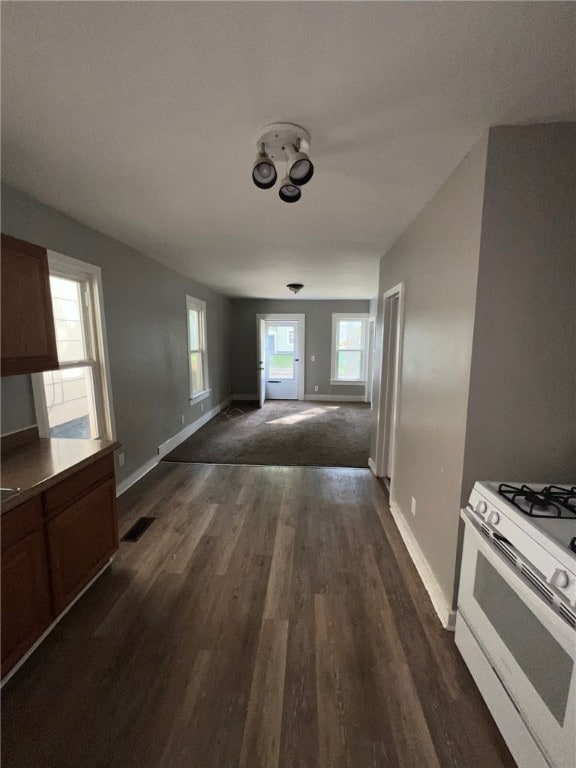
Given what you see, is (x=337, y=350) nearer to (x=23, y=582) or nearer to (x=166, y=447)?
(x=166, y=447)

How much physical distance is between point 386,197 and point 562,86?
969 millimetres

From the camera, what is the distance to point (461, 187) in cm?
157

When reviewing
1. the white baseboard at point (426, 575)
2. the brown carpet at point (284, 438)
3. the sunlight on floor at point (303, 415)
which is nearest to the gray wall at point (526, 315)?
the white baseboard at point (426, 575)

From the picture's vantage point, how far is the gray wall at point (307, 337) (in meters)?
7.21

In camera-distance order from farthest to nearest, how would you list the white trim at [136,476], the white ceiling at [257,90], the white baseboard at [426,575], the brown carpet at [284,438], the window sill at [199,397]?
the window sill at [199,397] < the brown carpet at [284,438] < the white trim at [136,476] < the white baseboard at [426,575] < the white ceiling at [257,90]

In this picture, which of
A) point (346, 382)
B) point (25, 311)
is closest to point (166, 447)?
point (25, 311)

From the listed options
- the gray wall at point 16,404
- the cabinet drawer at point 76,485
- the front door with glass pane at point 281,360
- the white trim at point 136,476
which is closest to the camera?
the cabinet drawer at point 76,485

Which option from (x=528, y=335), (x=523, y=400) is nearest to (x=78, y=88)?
(x=528, y=335)

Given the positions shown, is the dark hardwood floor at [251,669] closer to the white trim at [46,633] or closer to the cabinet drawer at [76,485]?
the white trim at [46,633]

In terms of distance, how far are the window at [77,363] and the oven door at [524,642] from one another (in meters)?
2.66

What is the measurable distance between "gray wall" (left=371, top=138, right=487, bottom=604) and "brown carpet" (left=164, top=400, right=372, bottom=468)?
1.75m

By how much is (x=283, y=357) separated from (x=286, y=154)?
6.07m

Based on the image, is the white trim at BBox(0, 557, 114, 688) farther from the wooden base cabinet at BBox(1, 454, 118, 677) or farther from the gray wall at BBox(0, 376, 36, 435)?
the gray wall at BBox(0, 376, 36, 435)

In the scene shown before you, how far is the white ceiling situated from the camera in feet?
2.87
